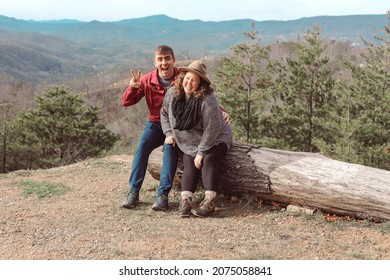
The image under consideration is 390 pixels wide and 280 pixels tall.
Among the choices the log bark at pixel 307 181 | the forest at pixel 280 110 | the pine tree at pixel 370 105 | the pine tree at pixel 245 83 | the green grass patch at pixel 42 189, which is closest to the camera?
the log bark at pixel 307 181

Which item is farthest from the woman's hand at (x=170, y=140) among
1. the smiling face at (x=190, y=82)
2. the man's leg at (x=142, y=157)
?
the smiling face at (x=190, y=82)

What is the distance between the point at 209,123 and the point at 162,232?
1.39 meters

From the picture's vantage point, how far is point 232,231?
4.59 meters

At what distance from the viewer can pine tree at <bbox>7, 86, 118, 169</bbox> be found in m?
23.6

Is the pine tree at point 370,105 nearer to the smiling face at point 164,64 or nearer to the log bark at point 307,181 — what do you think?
the log bark at point 307,181

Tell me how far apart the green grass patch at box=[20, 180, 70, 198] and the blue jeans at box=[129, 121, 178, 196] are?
1.44 meters

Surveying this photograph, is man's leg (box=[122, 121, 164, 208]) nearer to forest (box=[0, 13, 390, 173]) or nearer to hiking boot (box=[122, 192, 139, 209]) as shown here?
hiking boot (box=[122, 192, 139, 209])

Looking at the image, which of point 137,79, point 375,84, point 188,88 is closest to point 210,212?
point 188,88

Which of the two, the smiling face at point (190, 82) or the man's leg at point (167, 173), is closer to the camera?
the smiling face at point (190, 82)

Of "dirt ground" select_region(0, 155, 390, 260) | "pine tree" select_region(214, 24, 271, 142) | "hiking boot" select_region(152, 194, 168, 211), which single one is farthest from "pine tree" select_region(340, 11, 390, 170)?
"hiking boot" select_region(152, 194, 168, 211)

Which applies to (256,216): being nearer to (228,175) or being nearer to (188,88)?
(228,175)

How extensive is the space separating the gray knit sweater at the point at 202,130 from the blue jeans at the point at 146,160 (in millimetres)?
222

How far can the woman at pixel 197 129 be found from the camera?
504 centimetres

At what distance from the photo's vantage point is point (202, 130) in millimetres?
5242
